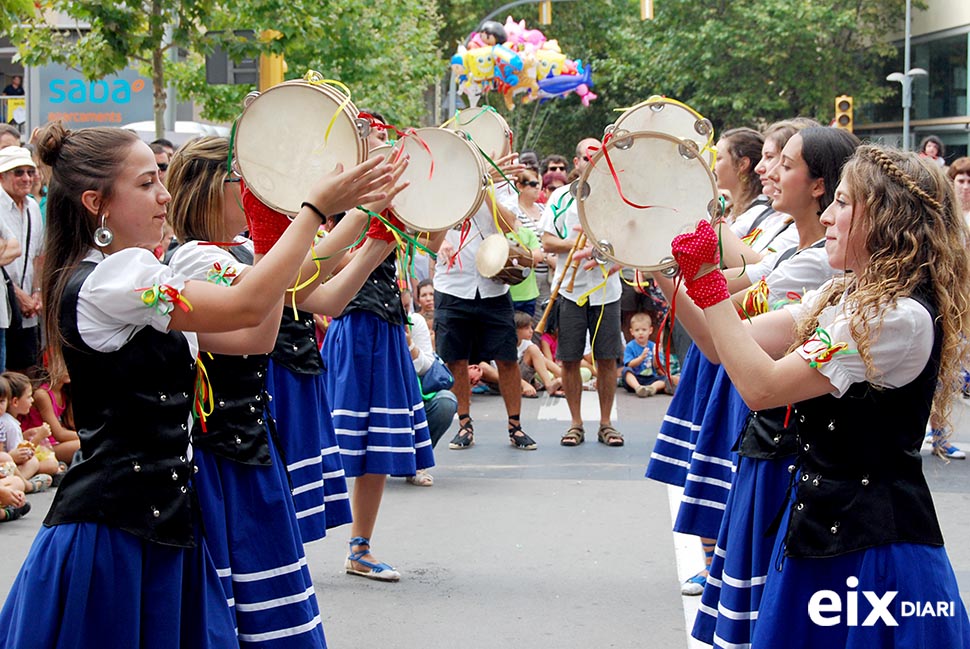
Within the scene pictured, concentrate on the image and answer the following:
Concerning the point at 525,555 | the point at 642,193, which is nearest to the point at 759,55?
the point at 525,555

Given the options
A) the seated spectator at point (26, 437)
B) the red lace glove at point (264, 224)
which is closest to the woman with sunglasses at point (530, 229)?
the seated spectator at point (26, 437)

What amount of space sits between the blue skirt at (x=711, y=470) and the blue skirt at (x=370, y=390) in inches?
56.6

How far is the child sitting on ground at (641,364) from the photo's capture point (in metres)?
11.3

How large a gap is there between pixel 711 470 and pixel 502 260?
306 cm

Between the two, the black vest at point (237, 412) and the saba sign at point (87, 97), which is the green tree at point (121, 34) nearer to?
the saba sign at point (87, 97)

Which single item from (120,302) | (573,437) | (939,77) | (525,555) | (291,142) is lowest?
(525,555)

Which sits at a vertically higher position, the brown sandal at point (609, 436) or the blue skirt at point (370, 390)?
the blue skirt at point (370, 390)

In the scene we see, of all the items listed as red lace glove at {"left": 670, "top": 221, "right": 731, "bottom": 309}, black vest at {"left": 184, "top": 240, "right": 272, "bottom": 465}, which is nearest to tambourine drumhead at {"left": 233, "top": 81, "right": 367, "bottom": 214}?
black vest at {"left": 184, "top": 240, "right": 272, "bottom": 465}

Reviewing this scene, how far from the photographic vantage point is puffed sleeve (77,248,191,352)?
2723 millimetres

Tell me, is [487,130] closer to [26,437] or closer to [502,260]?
[502,260]

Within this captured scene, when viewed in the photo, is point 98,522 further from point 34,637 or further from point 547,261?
point 547,261

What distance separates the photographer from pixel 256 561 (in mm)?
3340

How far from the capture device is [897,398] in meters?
2.79

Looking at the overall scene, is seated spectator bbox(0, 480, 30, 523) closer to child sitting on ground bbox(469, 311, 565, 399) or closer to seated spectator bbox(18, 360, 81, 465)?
seated spectator bbox(18, 360, 81, 465)
